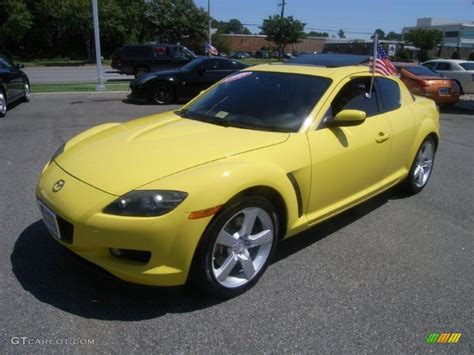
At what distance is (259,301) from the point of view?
3039 mm

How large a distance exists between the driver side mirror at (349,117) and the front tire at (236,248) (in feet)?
3.27

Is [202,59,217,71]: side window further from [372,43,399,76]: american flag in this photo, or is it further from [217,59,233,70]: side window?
[372,43,399,76]: american flag

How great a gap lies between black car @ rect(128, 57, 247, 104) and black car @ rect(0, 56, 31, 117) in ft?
9.62

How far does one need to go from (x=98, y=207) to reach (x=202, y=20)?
154 feet

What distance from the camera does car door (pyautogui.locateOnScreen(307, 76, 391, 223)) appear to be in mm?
3520

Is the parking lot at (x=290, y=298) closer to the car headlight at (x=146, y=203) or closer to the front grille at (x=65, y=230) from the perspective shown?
the front grille at (x=65, y=230)

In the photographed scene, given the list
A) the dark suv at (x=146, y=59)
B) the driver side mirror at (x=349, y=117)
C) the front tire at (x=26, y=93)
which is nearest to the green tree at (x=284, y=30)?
the dark suv at (x=146, y=59)

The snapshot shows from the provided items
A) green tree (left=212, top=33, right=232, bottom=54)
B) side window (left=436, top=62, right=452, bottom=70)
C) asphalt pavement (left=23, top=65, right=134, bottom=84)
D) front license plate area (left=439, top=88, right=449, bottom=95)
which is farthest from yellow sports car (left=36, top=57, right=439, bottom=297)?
green tree (left=212, top=33, right=232, bottom=54)

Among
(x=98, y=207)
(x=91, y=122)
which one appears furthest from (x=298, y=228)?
(x=91, y=122)

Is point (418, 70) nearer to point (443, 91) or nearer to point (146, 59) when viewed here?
point (443, 91)

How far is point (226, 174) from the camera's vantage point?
2.82 m

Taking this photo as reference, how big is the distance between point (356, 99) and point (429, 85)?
9.73 meters

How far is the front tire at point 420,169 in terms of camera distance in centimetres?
506

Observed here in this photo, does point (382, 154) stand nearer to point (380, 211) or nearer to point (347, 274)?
point (380, 211)
